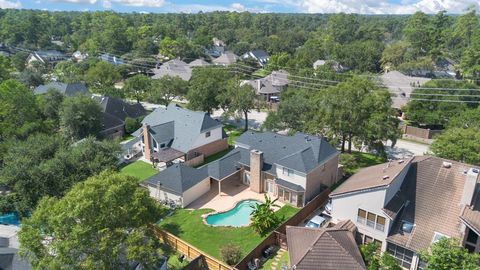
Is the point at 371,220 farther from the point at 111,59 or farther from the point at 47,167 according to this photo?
the point at 111,59

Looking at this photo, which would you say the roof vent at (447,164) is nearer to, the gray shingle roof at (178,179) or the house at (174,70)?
the gray shingle roof at (178,179)

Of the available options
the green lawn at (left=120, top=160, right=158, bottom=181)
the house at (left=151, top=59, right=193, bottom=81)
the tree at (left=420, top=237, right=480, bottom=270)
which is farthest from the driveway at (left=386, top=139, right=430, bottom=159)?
the house at (left=151, top=59, right=193, bottom=81)

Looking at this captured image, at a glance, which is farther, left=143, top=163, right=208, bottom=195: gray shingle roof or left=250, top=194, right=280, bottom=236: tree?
left=143, top=163, right=208, bottom=195: gray shingle roof

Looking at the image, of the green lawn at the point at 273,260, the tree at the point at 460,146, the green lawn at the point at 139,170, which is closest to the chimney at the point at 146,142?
the green lawn at the point at 139,170

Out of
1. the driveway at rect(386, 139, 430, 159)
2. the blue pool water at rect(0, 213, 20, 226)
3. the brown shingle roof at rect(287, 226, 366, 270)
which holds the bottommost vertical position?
the blue pool water at rect(0, 213, 20, 226)

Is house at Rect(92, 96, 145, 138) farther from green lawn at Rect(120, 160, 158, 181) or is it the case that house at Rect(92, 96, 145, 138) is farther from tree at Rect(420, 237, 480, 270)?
tree at Rect(420, 237, 480, 270)

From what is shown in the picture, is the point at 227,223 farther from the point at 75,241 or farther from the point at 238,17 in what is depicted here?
the point at 238,17

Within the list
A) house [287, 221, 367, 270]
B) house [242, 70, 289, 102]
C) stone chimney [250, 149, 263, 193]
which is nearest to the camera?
house [287, 221, 367, 270]
